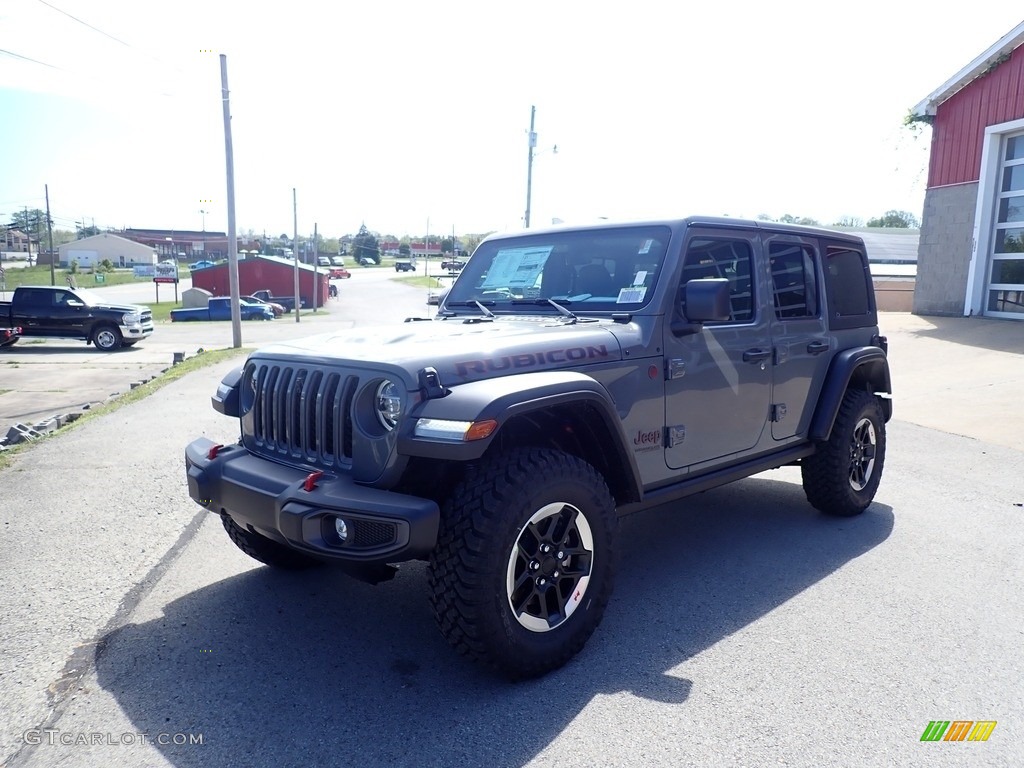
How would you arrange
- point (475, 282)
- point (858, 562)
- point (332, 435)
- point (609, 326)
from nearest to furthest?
point (332, 435)
point (609, 326)
point (858, 562)
point (475, 282)

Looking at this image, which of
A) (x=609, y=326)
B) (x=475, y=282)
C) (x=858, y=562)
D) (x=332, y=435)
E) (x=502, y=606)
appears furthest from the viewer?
(x=475, y=282)

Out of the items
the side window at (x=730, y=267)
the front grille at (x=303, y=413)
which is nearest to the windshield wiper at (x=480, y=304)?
the side window at (x=730, y=267)

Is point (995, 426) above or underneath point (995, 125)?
underneath

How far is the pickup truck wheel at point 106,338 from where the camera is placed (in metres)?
21.3

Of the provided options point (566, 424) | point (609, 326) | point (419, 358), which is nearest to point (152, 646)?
point (419, 358)

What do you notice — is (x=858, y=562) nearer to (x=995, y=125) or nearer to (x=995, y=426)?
(x=995, y=426)

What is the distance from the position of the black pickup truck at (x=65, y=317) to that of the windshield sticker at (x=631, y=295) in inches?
817

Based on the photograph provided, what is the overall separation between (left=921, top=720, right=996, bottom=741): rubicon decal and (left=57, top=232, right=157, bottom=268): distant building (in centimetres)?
11365

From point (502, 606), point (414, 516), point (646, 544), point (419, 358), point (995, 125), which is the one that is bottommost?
point (646, 544)

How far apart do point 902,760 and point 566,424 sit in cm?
177

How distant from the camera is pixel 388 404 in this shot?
3.05m

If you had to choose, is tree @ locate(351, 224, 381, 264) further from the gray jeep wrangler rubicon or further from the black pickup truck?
the gray jeep wrangler rubicon

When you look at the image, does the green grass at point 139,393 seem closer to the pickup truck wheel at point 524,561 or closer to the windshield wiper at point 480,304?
the windshield wiper at point 480,304

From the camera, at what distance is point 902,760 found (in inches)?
104
